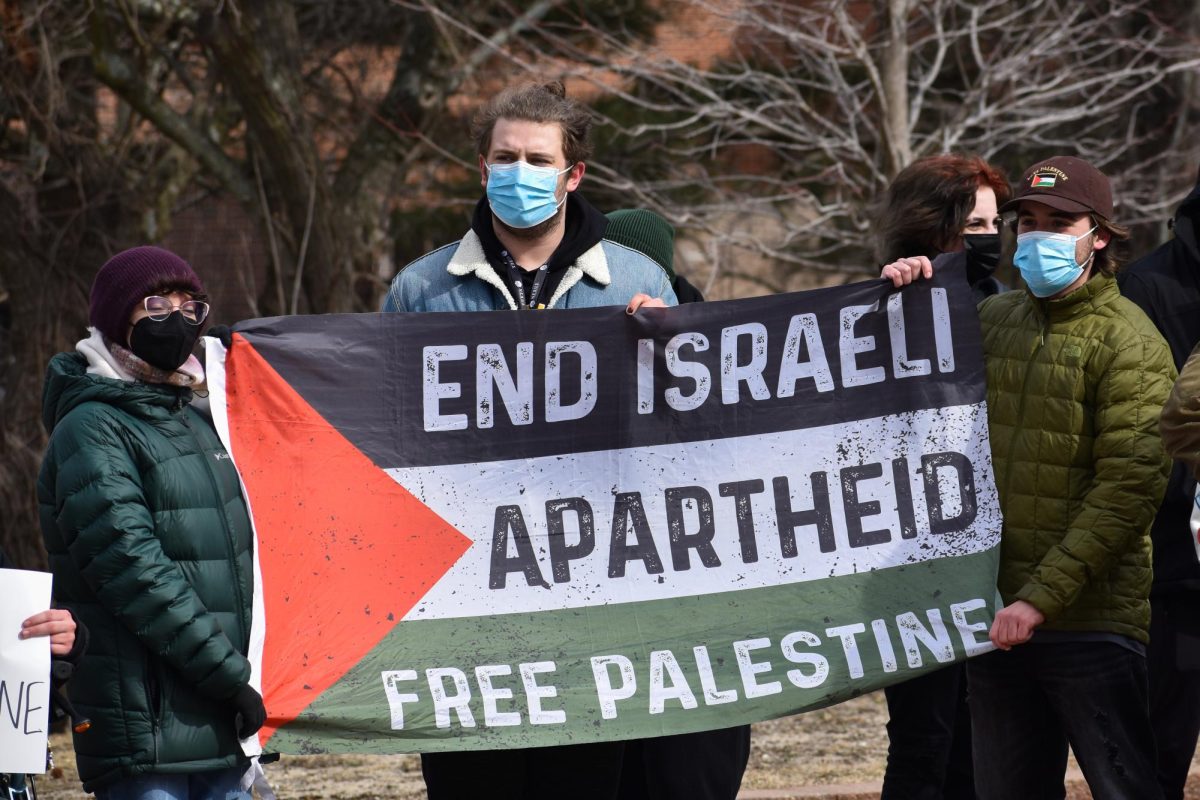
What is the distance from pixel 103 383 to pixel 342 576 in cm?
81

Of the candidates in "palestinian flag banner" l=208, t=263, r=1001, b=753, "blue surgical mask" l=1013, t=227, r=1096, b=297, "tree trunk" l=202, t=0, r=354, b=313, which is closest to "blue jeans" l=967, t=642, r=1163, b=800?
"palestinian flag banner" l=208, t=263, r=1001, b=753

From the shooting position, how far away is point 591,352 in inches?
163

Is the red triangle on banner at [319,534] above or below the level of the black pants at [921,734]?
above

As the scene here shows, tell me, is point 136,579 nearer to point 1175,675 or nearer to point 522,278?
point 522,278

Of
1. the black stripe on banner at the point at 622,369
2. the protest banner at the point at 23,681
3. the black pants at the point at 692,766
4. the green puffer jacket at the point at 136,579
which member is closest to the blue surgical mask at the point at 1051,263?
the black stripe on banner at the point at 622,369

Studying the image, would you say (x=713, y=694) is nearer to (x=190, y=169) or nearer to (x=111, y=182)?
(x=111, y=182)

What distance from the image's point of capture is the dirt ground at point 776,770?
19.8ft

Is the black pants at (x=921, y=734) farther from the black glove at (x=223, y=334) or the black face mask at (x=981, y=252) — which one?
the black glove at (x=223, y=334)

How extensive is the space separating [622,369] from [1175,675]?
1891 millimetres

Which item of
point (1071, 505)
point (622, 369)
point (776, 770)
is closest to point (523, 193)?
point (622, 369)

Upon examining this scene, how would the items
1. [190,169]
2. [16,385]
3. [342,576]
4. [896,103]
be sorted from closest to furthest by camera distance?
[342,576], [896,103], [16,385], [190,169]

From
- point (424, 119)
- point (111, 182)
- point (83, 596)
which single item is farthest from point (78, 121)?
point (83, 596)

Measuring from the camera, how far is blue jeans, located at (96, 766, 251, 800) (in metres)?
3.54

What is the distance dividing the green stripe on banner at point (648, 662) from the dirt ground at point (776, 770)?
6.37 feet
